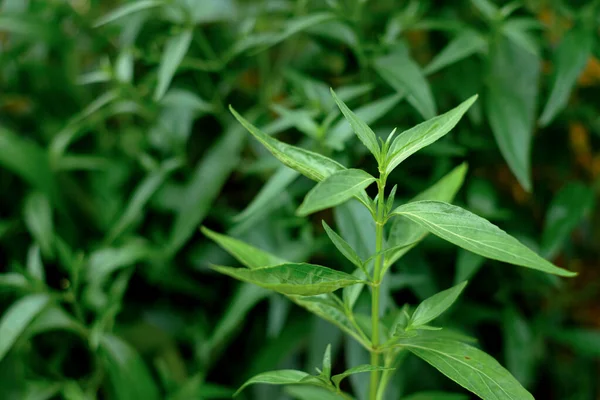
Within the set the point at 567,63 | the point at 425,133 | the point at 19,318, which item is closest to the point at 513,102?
the point at 567,63

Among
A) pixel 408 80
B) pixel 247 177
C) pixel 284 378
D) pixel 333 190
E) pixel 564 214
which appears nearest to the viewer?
pixel 333 190

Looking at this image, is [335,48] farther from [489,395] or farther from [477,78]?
[489,395]

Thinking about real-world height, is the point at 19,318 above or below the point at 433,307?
below

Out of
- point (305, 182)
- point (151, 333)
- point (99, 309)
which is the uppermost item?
point (305, 182)

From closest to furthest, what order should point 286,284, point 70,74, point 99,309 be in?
point 286,284, point 99,309, point 70,74

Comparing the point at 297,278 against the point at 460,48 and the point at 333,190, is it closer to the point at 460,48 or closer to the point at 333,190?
the point at 333,190

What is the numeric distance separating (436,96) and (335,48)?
5.4 inches

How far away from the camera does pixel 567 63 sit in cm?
68

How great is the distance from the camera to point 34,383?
2.36ft

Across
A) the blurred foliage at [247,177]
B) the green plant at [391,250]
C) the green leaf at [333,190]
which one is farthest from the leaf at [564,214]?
the green leaf at [333,190]

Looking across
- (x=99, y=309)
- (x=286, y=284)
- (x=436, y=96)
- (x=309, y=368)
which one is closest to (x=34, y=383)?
(x=99, y=309)

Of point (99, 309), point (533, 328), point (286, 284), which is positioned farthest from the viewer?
A: point (533, 328)

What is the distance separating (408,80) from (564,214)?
0.27 m

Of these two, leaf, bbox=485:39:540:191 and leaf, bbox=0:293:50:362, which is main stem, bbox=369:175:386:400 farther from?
leaf, bbox=0:293:50:362
